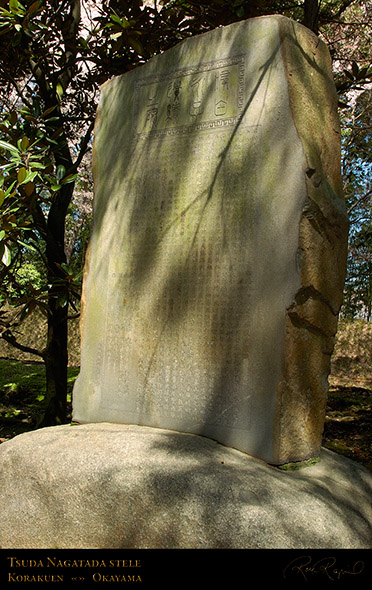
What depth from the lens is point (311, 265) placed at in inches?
106

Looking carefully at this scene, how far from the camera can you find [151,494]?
90.9 inches

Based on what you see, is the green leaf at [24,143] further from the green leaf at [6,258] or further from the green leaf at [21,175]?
the green leaf at [6,258]

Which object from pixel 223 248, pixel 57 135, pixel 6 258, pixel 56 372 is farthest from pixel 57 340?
pixel 223 248

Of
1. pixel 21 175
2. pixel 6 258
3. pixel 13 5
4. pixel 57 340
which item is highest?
pixel 13 5

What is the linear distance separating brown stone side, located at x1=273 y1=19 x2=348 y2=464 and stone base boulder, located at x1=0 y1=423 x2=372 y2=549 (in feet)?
0.80

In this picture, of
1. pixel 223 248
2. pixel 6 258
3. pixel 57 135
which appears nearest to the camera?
pixel 223 248

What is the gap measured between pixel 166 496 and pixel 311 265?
1.37 metres

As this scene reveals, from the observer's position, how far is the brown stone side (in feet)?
8.68

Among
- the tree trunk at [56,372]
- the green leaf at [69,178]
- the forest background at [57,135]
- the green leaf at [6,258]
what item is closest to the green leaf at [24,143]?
the forest background at [57,135]

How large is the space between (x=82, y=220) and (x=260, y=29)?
11.4 m

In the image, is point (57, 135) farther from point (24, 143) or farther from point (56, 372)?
point (56, 372)

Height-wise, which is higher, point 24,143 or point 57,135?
point 57,135
